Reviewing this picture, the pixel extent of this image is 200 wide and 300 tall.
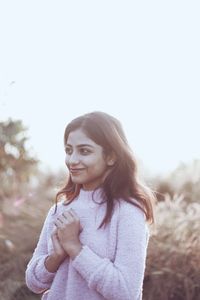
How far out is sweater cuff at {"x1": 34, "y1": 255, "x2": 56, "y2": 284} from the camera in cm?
319

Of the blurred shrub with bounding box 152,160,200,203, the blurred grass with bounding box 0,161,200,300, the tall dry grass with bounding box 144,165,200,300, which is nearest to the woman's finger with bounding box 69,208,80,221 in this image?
the blurred grass with bounding box 0,161,200,300

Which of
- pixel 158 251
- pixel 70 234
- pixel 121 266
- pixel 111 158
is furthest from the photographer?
pixel 158 251

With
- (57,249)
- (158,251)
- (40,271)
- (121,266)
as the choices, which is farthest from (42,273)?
(158,251)

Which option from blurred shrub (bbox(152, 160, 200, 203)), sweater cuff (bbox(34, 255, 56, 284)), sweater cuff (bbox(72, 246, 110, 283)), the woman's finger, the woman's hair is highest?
the woman's hair

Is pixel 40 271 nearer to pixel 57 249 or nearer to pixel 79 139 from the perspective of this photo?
pixel 57 249

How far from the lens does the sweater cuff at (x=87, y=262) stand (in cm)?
297

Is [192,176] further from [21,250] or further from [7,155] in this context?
[21,250]

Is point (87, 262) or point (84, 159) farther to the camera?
point (84, 159)

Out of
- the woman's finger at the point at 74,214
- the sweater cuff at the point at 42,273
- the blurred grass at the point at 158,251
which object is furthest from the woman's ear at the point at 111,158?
the blurred grass at the point at 158,251

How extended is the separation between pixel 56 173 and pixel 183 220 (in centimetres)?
719

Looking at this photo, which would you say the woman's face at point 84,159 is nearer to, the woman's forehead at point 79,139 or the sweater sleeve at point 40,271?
the woman's forehead at point 79,139

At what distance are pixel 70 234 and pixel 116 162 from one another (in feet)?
1.23

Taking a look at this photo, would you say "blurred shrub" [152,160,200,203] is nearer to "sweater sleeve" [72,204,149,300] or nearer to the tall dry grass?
the tall dry grass

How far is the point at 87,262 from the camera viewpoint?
2977 mm
